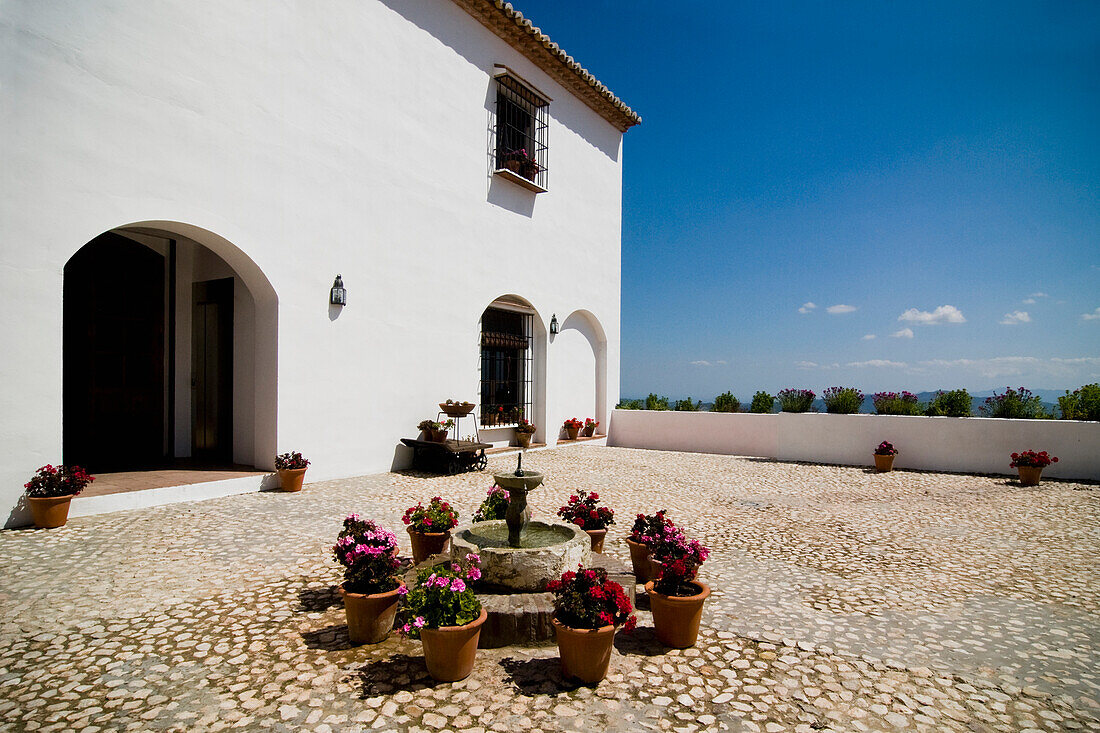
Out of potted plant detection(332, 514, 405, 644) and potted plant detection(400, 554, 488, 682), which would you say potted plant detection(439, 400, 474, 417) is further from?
potted plant detection(400, 554, 488, 682)

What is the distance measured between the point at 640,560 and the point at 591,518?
0.55 metres

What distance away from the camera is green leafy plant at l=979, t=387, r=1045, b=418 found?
1060 centimetres

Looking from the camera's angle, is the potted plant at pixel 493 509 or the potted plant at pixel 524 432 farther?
the potted plant at pixel 524 432

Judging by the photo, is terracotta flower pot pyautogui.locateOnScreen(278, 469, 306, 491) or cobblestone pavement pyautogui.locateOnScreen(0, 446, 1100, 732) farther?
terracotta flower pot pyautogui.locateOnScreen(278, 469, 306, 491)

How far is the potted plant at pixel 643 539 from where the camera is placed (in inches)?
171

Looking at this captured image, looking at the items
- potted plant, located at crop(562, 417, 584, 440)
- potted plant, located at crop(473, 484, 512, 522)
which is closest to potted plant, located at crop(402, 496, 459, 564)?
potted plant, located at crop(473, 484, 512, 522)

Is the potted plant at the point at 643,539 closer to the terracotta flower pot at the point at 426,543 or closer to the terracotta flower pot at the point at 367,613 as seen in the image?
the terracotta flower pot at the point at 426,543

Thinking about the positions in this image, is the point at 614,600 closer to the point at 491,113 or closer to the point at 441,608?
the point at 441,608

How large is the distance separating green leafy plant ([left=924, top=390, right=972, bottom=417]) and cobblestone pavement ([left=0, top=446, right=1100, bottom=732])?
199 inches

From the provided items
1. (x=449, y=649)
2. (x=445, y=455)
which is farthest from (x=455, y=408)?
(x=449, y=649)

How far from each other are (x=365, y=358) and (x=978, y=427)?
10.5 meters

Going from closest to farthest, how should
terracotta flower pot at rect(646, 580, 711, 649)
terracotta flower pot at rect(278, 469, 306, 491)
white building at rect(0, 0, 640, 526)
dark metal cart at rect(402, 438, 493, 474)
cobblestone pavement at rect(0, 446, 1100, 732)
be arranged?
cobblestone pavement at rect(0, 446, 1100, 732) → terracotta flower pot at rect(646, 580, 711, 649) → white building at rect(0, 0, 640, 526) → terracotta flower pot at rect(278, 469, 306, 491) → dark metal cart at rect(402, 438, 493, 474)

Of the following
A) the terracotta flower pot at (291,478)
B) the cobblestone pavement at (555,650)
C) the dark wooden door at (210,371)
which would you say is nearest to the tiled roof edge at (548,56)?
the dark wooden door at (210,371)

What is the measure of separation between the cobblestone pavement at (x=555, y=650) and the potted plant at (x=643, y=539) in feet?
1.78
